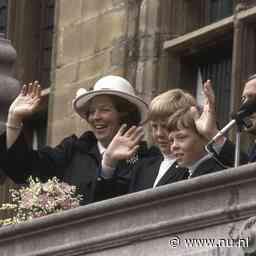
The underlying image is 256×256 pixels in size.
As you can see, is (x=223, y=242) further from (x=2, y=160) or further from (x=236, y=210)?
(x=2, y=160)

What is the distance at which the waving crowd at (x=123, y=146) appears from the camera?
46.0 feet

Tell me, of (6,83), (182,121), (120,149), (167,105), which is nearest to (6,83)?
(6,83)

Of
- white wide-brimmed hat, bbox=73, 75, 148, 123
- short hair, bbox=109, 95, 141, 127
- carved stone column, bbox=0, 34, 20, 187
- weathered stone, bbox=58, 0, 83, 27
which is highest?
weathered stone, bbox=58, 0, 83, 27

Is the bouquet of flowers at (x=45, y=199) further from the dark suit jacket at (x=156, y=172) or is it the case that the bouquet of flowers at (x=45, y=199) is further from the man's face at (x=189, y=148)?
the man's face at (x=189, y=148)

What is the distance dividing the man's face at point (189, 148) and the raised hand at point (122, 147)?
610mm

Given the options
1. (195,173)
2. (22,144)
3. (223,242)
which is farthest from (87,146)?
(223,242)

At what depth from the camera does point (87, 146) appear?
15.4 m

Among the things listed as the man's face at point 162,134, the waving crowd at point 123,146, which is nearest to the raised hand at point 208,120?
the waving crowd at point 123,146

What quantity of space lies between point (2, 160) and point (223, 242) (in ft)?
9.43

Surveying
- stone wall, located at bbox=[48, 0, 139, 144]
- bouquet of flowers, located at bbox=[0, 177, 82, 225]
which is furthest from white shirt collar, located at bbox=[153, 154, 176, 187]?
stone wall, located at bbox=[48, 0, 139, 144]

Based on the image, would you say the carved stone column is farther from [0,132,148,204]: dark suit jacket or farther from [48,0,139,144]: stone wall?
[48,0,139,144]: stone wall

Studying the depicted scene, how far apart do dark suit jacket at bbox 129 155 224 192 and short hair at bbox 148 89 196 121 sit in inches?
12.4

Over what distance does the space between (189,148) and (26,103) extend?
178 cm

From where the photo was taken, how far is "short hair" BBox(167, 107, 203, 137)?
14.2 metres
